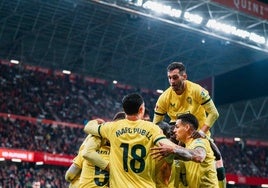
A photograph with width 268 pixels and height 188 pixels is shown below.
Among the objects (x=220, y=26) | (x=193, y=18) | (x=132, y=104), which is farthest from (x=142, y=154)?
(x=220, y=26)

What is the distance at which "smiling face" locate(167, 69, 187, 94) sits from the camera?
7082 millimetres

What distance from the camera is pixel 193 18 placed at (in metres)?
22.3

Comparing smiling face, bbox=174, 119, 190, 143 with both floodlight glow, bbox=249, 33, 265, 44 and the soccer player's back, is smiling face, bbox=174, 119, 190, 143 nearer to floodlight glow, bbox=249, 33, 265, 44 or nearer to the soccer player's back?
the soccer player's back

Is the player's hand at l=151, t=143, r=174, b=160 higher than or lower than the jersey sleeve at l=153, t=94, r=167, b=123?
lower

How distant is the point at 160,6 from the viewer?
69.4 feet

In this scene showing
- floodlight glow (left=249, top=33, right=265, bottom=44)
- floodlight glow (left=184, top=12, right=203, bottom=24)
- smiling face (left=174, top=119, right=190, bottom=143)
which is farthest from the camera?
floodlight glow (left=249, top=33, right=265, bottom=44)

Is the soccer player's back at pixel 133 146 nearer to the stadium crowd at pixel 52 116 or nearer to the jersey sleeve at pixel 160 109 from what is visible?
the jersey sleeve at pixel 160 109

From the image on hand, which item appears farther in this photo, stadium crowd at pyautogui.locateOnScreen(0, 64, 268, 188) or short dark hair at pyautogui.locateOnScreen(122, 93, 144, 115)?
stadium crowd at pyautogui.locateOnScreen(0, 64, 268, 188)

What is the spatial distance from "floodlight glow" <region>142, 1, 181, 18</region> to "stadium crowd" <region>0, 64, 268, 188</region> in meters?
11.8

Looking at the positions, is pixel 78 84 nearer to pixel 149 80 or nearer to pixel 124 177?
pixel 149 80

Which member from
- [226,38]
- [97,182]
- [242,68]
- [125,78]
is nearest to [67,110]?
[125,78]

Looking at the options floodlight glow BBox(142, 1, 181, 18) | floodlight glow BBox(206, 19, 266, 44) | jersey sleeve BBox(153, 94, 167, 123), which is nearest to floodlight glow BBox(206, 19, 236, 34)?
floodlight glow BBox(206, 19, 266, 44)

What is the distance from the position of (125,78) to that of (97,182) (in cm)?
3304

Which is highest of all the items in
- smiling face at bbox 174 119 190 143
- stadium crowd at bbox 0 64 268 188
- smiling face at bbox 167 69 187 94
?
stadium crowd at bbox 0 64 268 188
